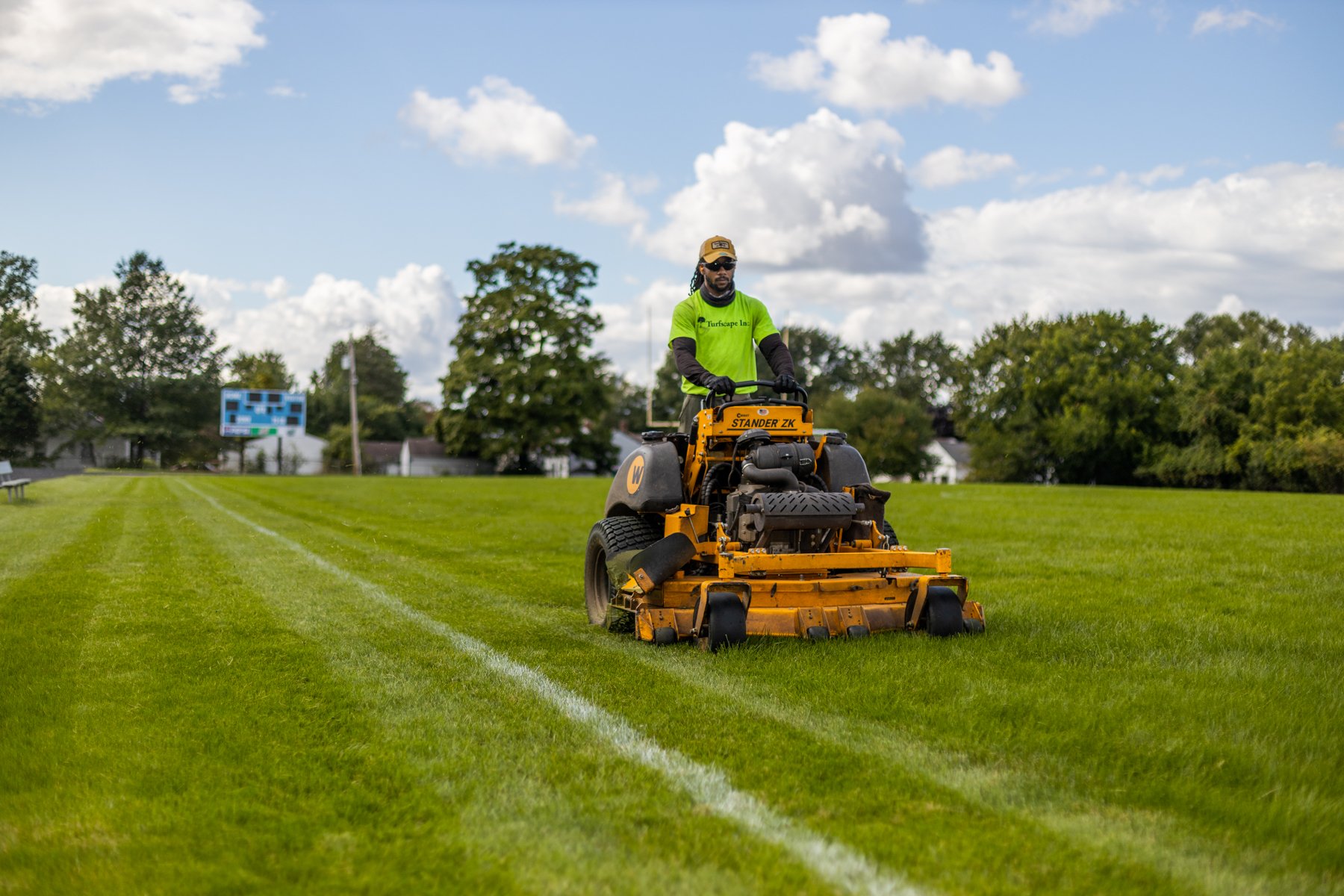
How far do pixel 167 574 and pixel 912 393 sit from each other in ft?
374

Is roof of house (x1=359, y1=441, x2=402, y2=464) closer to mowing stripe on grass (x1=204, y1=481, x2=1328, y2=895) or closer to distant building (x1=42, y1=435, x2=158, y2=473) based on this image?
distant building (x1=42, y1=435, x2=158, y2=473)

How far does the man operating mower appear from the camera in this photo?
7.41 m

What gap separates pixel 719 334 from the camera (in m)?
7.63

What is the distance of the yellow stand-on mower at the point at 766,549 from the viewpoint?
6395 mm

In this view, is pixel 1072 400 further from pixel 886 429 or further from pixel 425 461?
pixel 425 461

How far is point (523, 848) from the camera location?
10.6 ft

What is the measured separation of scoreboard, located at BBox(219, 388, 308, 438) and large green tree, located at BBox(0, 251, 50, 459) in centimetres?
2744

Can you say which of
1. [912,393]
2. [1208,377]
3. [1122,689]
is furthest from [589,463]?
[1122,689]

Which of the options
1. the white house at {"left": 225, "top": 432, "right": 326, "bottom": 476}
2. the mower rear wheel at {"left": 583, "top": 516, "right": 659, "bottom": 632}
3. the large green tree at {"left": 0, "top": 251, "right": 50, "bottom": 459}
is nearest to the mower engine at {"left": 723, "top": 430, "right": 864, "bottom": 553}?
the mower rear wheel at {"left": 583, "top": 516, "right": 659, "bottom": 632}

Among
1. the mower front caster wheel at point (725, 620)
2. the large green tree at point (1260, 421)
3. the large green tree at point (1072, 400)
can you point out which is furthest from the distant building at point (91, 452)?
the mower front caster wheel at point (725, 620)

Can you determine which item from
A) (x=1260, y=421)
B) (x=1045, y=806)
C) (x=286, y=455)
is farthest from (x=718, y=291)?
(x=286, y=455)

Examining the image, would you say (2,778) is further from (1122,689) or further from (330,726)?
(1122,689)

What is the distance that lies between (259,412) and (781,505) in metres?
74.2

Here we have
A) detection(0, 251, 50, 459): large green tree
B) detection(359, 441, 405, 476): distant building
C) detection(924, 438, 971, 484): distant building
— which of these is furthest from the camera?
detection(924, 438, 971, 484): distant building
